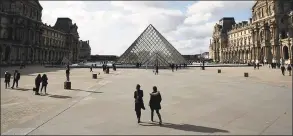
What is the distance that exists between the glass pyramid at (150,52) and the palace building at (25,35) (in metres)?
22.0

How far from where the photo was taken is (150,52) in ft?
153

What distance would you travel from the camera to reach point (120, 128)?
674cm

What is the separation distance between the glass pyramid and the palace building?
22.0m

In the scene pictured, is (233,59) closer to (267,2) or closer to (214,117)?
(267,2)

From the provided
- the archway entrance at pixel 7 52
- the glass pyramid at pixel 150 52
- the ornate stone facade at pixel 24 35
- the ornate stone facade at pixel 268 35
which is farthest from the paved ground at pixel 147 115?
the archway entrance at pixel 7 52

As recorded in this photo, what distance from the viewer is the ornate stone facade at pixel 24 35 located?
51312 millimetres

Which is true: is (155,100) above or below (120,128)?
above

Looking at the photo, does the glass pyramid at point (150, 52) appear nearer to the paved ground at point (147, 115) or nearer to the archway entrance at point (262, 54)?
the archway entrance at point (262, 54)

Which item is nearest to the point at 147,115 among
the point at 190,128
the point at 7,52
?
the point at 190,128

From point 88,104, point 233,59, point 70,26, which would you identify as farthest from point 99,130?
point 70,26

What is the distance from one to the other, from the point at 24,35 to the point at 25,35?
472 mm

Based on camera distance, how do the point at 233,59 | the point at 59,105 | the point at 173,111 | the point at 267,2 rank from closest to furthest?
the point at 173,111, the point at 59,105, the point at 267,2, the point at 233,59

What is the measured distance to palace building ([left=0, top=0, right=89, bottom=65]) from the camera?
168 feet

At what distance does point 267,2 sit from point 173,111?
2398 inches
